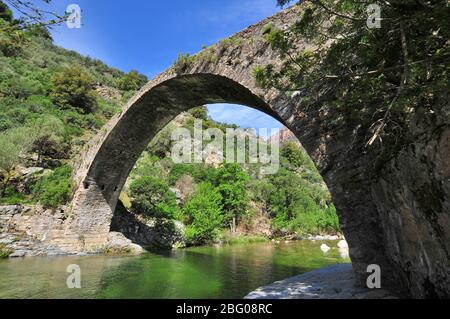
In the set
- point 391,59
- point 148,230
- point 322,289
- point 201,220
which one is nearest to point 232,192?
point 201,220

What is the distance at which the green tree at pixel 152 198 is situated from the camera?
19.9 metres

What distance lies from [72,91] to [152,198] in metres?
17.8

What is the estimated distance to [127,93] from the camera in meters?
46.6

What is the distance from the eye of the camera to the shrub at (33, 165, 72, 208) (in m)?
16.4

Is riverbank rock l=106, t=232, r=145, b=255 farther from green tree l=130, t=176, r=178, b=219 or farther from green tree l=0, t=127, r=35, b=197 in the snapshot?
green tree l=0, t=127, r=35, b=197

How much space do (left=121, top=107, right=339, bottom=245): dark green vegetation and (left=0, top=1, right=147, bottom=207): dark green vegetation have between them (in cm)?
486

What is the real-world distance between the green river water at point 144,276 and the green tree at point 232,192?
40.5 feet

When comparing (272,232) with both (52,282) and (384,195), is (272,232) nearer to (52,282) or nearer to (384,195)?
(52,282)

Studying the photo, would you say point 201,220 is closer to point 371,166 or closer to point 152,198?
point 152,198
